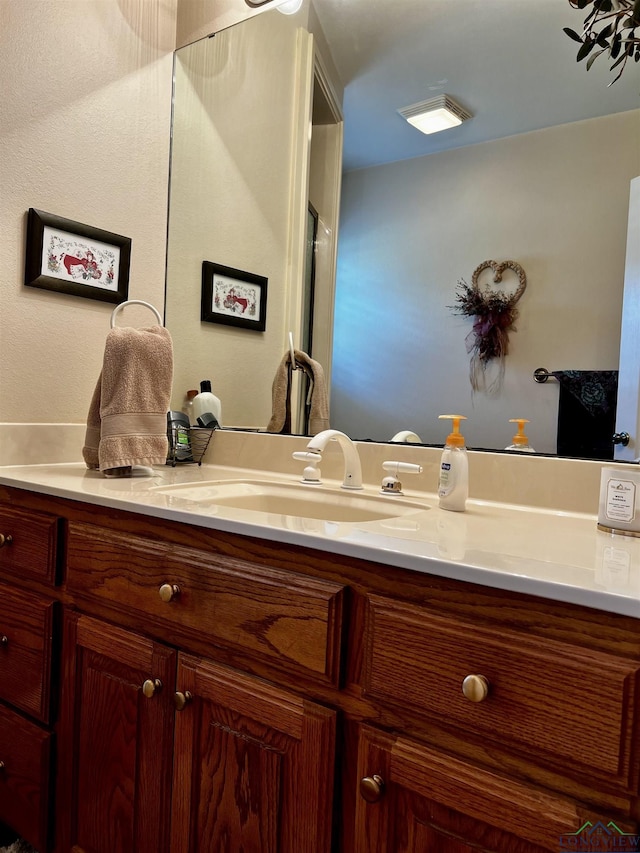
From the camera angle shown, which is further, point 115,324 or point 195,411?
point 195,411

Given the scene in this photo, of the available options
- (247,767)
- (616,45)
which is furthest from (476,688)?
(616,45)

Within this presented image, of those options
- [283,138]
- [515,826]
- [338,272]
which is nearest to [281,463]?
[338,272]

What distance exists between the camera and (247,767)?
0.80 metres

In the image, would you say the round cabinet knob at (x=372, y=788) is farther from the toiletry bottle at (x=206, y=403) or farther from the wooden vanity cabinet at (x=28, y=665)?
the toiletry bottle at (x=206, y=403)

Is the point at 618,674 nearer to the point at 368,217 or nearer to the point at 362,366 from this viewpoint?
the point at 362,366

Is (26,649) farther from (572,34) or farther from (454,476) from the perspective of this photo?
(572,34)

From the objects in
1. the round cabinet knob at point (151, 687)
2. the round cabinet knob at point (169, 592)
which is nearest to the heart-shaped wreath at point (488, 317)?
the round cabinet knob at point (169, 592)

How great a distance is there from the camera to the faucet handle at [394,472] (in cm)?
115

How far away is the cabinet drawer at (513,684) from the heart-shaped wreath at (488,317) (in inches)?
25.3

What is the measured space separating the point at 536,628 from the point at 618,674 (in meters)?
0.08

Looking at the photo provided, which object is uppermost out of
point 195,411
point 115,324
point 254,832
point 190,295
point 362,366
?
point 190,295

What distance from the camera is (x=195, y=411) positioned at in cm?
167

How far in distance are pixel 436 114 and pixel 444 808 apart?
1.28 metres

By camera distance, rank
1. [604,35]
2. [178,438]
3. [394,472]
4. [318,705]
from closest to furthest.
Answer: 1. [318,705]
2. [604,35]
3. [394,472]
4. [178,438]
